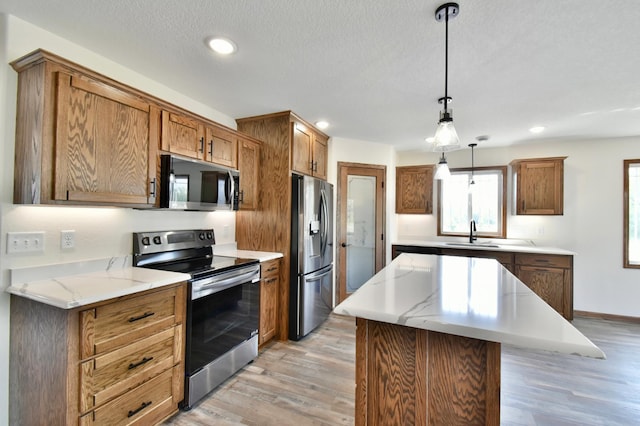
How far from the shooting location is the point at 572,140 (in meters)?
3.98

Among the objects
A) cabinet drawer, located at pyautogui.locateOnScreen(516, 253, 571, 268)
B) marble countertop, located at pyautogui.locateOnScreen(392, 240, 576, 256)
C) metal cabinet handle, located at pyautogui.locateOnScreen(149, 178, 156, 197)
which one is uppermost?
metal cabinet handle, located at pyautogui.locateOnScreen(149, 178, 156, 197)

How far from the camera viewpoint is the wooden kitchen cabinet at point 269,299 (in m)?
2.79

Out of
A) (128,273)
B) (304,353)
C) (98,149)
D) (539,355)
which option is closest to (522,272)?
(539,355)

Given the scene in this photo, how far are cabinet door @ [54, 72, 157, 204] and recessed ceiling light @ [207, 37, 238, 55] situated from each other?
2.12 feet

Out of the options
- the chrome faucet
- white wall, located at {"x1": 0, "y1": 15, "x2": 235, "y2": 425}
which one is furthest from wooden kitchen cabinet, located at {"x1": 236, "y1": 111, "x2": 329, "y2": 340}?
the chrome faucet

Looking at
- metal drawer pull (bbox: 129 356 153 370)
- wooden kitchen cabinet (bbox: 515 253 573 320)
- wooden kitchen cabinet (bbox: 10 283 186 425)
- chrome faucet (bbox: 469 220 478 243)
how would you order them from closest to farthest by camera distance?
wooden kitchen cabinet (bbox: 10 283 186 425) → metal drawer pull (bbox: 129 356 153 370) → wooden kitchen cabinet (bbox: 515 253 573 320) → chrome faucet (bbox: 469 220 478 243)

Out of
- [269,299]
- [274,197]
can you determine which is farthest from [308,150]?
[269,299]

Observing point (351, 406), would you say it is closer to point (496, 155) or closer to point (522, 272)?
point (522, 272)

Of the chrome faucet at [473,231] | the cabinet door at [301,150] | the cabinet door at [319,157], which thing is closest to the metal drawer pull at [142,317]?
the cabinet door at [301,150]

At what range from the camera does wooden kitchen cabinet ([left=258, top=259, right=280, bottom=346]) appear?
279 centimetres

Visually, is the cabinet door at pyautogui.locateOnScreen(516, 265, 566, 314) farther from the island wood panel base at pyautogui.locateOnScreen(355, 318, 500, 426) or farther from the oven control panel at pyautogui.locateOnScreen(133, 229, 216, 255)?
the oven control panel at pyautogui.locateOnScreen(133, 229, 216, 255)

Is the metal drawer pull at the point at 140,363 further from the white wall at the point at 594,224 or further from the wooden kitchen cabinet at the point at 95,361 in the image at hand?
the white wall at the point at 594,224

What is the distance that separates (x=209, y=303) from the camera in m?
2.10

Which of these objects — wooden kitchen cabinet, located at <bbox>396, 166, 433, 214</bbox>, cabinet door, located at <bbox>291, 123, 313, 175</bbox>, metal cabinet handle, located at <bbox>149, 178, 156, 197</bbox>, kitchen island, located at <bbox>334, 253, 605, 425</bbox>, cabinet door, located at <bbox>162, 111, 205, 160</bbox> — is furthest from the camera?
wooden kitchen cabinet, located at <bbox>396, 166, 433, 214</bbox>
